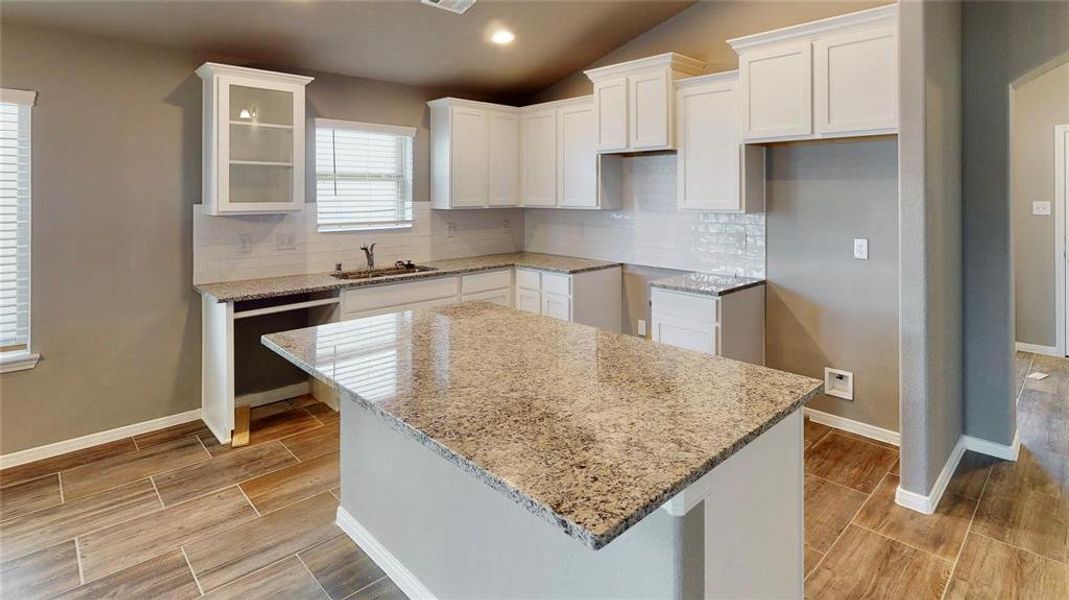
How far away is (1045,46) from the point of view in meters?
2.84

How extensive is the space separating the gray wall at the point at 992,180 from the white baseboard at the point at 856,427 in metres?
0.42

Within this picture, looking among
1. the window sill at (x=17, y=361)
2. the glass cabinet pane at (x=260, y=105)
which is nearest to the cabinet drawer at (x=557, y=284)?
the glass cabinet pane at (x=260, y=105)

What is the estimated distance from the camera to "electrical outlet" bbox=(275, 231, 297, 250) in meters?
4.13

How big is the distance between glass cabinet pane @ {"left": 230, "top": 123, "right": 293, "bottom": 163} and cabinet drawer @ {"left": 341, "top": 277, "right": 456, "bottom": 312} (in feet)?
3.22

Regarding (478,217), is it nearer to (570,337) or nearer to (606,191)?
(606,191)

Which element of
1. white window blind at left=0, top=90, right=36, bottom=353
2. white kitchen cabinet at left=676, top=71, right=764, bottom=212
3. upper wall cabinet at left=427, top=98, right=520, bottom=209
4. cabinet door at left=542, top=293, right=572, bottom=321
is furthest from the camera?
upper wall cabinet at left=427, top=98, right=520, bottom=209

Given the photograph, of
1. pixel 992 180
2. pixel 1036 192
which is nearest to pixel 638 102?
pixel 992 180

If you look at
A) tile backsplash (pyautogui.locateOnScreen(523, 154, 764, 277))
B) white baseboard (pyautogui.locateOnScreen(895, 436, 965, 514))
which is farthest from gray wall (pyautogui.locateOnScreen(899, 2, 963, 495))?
tile backsplash (pyautogui.locateOnScreen(523, 154, 764, 277))

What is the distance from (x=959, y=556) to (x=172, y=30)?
15.2ft

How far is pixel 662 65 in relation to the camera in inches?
152

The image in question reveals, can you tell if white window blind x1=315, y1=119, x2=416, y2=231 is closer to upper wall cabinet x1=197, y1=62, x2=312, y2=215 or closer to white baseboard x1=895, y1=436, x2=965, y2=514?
upper wall cabinet x1=197, y1=62, x2=312, y2=215

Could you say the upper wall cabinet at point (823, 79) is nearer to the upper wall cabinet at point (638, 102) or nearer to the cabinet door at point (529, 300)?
the upper wall cabinet at point (638, 102)

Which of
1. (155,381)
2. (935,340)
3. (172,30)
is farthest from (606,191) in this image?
(155,381)

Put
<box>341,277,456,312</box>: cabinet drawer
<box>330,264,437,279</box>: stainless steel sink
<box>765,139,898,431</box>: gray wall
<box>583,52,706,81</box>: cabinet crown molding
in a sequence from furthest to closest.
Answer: <box>330,264,437,279</box>: stainless steel sink → <box>341,277,456,312</box>: cabinet drawer → <box>583,52,706,81</box>: cabinet crown molding → <box>765,139,898,431</box>: gray wall
